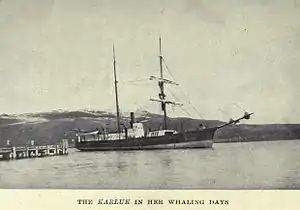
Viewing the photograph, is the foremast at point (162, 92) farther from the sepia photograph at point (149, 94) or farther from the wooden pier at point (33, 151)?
the wooden pier at point (33, 151)

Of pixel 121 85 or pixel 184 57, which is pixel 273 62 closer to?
pixel 184 57

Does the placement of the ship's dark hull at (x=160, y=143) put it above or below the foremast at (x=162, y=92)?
below


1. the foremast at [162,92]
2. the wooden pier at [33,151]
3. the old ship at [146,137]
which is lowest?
the wooden pier at [33,151]

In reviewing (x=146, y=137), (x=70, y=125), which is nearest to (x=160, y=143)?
(x=146, y=137)

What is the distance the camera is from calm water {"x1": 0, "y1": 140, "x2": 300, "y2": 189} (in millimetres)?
924

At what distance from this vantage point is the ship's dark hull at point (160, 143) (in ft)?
3.13

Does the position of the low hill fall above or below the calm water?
above

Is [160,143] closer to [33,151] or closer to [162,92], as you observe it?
[162,92]

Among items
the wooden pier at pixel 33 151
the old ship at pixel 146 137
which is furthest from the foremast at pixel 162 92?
the wooden pier at pixel 33 151

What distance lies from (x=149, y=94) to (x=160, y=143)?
87 millimetres

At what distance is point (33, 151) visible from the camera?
0.99 meters

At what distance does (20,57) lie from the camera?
99cm

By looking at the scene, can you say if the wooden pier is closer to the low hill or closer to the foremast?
the low hill

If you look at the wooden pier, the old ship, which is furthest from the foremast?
the wooden pier
